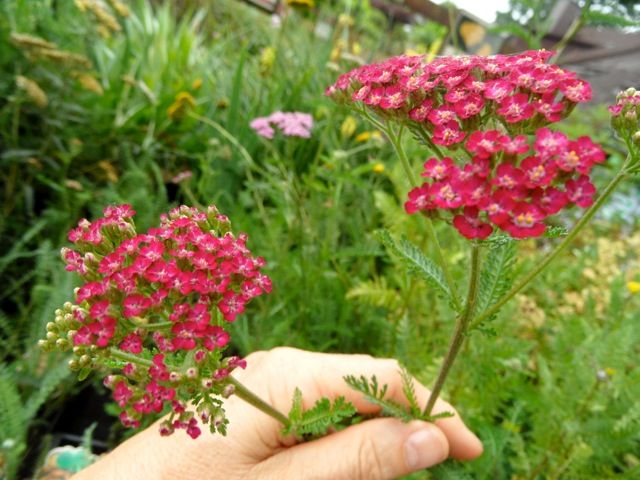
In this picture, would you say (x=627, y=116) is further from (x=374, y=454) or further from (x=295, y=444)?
(x=295, y=444)

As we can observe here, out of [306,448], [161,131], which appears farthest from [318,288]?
[161,131]

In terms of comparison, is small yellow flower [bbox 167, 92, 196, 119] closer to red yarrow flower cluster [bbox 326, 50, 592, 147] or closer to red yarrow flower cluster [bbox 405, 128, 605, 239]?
red yarrow flower cluster [bbox 326, 50, 592, 147]

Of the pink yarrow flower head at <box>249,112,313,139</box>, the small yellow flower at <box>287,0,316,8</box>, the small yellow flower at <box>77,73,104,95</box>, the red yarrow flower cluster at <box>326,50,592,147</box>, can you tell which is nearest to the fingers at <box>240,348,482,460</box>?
the red yarrow flower cluster at <box>326,50,592,147</box>

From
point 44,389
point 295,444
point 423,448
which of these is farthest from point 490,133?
point 44,389

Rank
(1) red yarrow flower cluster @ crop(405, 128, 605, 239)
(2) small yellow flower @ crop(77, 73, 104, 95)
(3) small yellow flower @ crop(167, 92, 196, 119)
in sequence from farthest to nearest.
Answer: (2) small yellow flower @ crop(77, 73, 104, 95), (3) small yellow flower @ crop(167, 92, 196, 119), (1) red yarrow flower cluster @ crop(405, 128, 605, 239)

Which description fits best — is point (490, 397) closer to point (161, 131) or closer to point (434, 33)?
point (161, 131)
